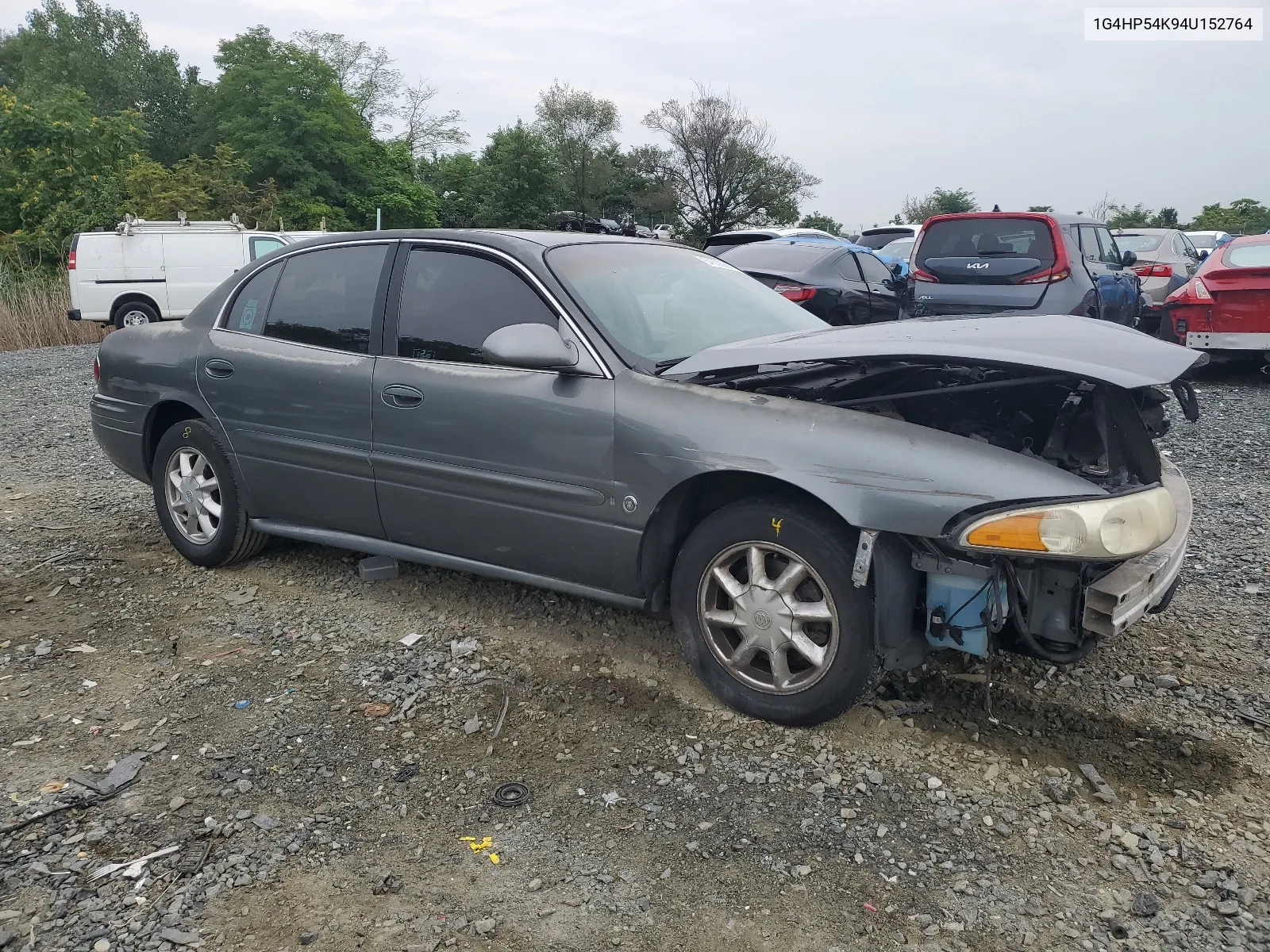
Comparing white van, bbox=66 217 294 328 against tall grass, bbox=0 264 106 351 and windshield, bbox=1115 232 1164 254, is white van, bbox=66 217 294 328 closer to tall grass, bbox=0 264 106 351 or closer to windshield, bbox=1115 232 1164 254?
tall grass, bbox=0 264 106 351

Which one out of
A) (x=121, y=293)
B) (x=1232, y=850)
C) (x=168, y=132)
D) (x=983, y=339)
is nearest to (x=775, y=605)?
(x=983, y=339)

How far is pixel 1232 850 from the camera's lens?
2.52 m

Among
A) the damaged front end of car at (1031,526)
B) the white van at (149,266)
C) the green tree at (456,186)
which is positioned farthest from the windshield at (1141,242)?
the green tree at (456,186)

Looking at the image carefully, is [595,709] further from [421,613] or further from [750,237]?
[750,237]

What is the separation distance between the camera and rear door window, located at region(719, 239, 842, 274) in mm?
9734

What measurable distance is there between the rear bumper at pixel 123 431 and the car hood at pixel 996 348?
123 inches

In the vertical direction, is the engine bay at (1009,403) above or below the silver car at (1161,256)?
below

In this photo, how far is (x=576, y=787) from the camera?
2.90 m

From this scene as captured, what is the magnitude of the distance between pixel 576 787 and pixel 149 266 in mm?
15600

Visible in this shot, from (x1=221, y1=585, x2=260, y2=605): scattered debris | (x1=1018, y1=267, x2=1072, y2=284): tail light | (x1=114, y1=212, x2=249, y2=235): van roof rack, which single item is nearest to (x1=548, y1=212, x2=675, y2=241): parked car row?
(x1=221, y1=585, x2=260, y2=605): scattered debris

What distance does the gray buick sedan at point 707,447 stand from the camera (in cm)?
281

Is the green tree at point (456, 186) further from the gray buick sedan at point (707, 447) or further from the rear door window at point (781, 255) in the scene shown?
the gray buick sedan at point (707, 447)

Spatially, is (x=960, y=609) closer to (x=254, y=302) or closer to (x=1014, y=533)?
(x=1014, y=533)

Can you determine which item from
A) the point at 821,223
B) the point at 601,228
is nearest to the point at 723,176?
the point at 821,223
